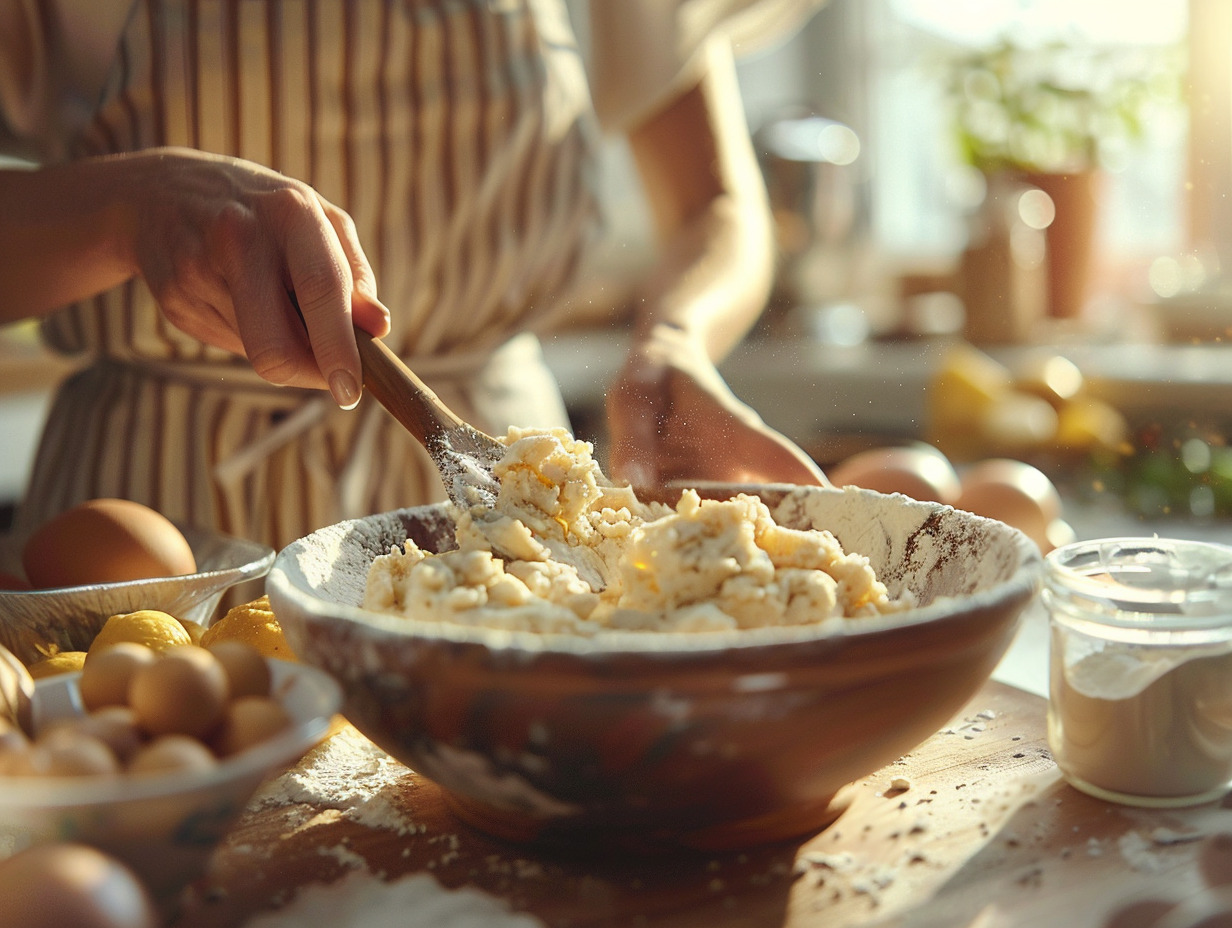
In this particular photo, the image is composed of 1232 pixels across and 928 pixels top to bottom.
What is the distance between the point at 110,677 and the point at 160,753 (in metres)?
0.09

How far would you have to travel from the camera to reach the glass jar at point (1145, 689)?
0.56 metres

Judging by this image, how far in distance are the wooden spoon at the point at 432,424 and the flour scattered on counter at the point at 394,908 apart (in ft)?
0.79

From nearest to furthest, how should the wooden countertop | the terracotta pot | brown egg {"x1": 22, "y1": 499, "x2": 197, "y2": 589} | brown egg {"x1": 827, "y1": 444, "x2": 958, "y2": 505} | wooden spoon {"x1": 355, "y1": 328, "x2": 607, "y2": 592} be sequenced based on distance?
the wooden countertop → wooden spoon {"x1": 355, "y1": 328, "x2": 607, "y2": 592} → brown egg {"x1": 22, "y1": 499, "x2": 197, "y2": 589} → brown egg {"x1": 827, "y1": 444, "x2": 958, "y2": 505} → the terracotta pot

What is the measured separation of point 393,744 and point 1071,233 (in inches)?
96.1

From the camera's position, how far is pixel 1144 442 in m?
1.80

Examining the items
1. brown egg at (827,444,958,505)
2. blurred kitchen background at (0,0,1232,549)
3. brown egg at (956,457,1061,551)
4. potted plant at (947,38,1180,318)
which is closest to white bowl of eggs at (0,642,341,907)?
brown egg at (827,444,958,505)

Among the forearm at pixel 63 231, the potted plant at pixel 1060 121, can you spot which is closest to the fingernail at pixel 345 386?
the forearm at pixel 63 231

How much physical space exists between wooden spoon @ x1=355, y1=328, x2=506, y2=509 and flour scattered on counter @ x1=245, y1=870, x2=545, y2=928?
24 cm

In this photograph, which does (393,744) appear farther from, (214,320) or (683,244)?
(683,244)

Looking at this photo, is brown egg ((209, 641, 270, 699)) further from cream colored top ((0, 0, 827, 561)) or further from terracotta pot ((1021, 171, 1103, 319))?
terracotta pot ((1021, 171, 1103, 319))

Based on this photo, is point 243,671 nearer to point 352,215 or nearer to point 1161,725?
point 1161,725

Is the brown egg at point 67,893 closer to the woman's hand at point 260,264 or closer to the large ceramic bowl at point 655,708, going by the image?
the large ceramic bowl at point 655,708

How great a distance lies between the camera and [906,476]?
1.17 m

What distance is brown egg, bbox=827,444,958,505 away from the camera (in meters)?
1.16
